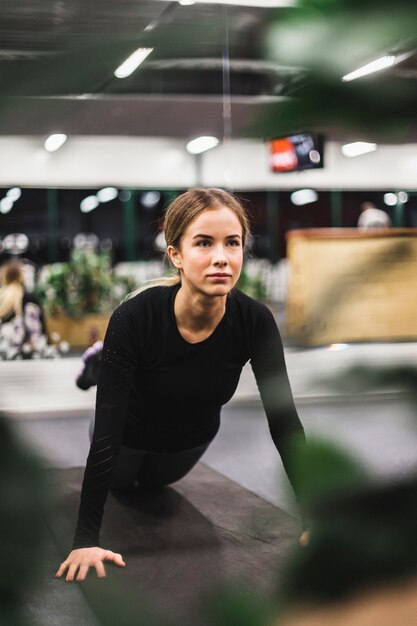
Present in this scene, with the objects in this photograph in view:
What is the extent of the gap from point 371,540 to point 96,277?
20.7ft

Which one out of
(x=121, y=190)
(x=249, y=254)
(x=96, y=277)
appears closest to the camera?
(x=249, y=254)

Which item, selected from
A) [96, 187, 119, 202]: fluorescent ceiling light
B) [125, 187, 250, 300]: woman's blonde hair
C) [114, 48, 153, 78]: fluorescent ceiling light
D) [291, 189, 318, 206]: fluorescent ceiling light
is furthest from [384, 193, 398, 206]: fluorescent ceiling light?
[96, 187, 119, 202]: fluorescent ceiling light

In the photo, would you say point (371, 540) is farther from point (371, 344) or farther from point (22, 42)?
A: point (22, 42)

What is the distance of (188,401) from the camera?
2178 millimetres

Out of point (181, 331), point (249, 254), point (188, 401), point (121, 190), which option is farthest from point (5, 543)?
point (121, 190)

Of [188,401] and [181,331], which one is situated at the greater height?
[181,331]

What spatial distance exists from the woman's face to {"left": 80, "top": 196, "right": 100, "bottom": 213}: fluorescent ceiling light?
7.26 metres

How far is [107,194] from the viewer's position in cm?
873

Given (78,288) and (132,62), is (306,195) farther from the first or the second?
(132,62)

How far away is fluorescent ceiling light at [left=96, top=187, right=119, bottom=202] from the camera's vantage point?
8.70 m

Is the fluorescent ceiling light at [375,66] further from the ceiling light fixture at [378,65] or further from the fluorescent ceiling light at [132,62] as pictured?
the fluorescent ceiling light at [132,62]

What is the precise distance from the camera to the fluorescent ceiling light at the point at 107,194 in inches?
342

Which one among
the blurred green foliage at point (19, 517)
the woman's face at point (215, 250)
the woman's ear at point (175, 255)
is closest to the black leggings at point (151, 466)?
the woman's ear at point (175, 255)

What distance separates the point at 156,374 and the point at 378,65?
5.68ft
